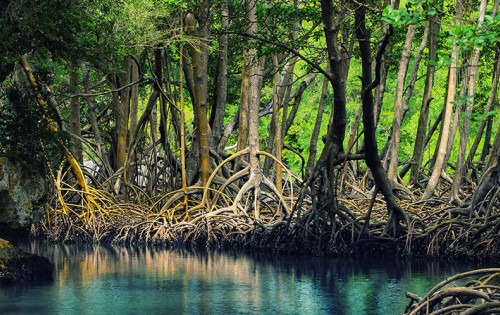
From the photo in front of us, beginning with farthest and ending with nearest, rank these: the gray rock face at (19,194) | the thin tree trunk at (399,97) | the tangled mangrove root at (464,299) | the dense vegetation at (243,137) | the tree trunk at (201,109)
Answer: the tree trunk at (201,109), the thin tree trunk at (399,97), the gray rock face at (19,194), the dense vegetation at (243,137), the tangled mangrove root at (464,299)

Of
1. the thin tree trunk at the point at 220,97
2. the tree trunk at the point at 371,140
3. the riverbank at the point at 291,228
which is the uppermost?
the thin tree trunk at the point at 220,97

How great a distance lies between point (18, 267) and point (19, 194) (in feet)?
4.51

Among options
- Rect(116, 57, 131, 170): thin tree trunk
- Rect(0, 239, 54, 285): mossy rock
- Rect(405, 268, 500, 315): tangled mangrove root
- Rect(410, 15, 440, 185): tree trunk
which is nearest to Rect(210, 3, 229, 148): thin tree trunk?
Rect(116, 57, 131, 170): thin tree trunk

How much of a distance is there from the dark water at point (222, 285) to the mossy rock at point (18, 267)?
0.35 m

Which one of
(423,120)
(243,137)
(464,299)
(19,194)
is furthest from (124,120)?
(464,299)

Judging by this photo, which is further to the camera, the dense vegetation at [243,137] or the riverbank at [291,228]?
the riverbank at [291,228]

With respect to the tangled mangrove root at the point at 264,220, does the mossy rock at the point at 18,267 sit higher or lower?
lower

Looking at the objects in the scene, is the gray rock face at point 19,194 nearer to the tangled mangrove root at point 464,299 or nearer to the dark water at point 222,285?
the dark water at point 222,285

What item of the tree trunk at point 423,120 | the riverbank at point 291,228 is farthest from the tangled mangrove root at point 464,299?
the tree trunk at point 423,120

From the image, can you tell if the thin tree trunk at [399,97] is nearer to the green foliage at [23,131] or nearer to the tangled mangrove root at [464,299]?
the green foliage at [23,131]

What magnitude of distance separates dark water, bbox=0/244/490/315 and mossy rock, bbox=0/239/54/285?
13.8 inches

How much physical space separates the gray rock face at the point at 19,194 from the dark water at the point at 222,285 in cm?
104

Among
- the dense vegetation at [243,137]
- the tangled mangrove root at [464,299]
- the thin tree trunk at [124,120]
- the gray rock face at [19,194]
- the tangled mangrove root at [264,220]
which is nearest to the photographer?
the tangled mangrove root at [464,299]

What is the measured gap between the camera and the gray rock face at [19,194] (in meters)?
14.9
